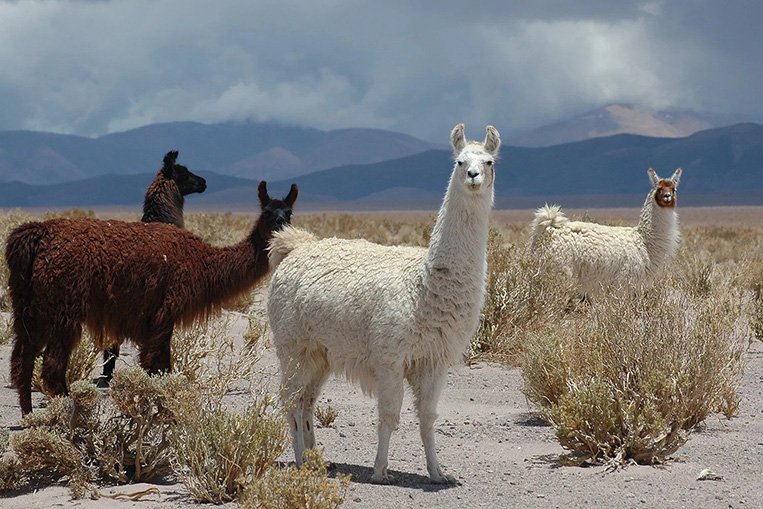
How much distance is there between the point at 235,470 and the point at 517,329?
573 centimetres

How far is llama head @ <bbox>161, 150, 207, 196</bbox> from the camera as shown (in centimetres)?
1045

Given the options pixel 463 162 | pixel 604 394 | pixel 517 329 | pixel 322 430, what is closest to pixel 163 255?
pixel 322 430

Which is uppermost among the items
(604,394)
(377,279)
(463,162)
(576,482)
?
(463,162)

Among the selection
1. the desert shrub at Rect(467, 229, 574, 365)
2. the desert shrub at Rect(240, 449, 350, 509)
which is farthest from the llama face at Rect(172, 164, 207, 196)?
the desert shrub at Rect(240, 449, 350, 509)

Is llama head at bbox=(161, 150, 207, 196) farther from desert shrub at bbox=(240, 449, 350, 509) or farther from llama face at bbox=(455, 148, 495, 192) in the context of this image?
desert shrub at bbox=(240, 449, 350, 509)

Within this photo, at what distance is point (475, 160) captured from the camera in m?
6.44

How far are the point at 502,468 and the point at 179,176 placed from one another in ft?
16.8

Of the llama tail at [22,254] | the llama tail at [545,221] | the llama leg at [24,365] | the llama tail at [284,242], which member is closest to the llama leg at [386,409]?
the llama tail at [284,242]

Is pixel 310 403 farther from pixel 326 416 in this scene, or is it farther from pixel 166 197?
pixel 166 197

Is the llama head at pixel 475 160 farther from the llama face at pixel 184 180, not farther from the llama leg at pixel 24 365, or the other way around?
the llama face at pixel 184 180

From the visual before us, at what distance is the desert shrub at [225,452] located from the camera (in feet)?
19.4

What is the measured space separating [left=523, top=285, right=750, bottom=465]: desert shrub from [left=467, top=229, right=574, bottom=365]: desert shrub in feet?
9.13

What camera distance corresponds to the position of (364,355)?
6.50 metres

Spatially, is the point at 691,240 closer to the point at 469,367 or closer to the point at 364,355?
the point at 469,367
